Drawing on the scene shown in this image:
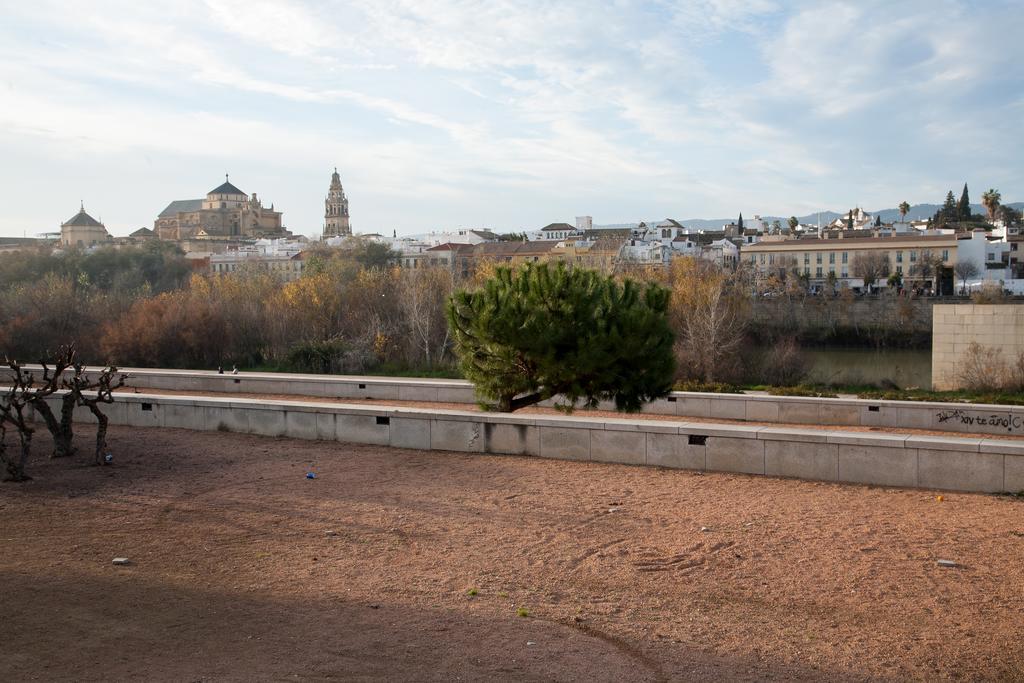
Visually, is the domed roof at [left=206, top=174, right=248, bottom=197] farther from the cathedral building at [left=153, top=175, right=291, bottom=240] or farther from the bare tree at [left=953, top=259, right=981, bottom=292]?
the bare tree at [left=953, top=259, right=981, bottom=292]

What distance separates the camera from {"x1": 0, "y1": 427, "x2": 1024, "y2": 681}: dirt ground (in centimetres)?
584

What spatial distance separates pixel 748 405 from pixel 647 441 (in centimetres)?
665

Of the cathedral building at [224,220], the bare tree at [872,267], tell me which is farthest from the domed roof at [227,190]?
the bare tree at [872,267]

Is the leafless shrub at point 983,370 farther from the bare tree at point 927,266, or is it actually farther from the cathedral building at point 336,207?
the cathedral building at point 336,207

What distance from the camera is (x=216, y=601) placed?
22.7ft

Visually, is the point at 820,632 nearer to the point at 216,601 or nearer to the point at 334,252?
the point at 216,601

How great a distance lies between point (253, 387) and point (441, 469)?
12071mm

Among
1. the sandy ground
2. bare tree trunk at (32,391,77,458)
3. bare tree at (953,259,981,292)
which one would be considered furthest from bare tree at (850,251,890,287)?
bare tree trunk at (32,391,77,458)

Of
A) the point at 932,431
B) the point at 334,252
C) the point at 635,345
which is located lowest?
the point at 932,431

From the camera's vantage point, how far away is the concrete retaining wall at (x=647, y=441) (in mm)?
10320

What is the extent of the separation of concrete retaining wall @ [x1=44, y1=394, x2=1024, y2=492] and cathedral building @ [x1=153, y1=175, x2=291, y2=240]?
112799 millimetres

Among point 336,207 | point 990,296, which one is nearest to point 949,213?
point 990,296

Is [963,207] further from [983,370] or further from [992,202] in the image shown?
[983,370]

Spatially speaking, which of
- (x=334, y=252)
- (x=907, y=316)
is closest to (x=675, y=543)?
(x=907, y=316)
